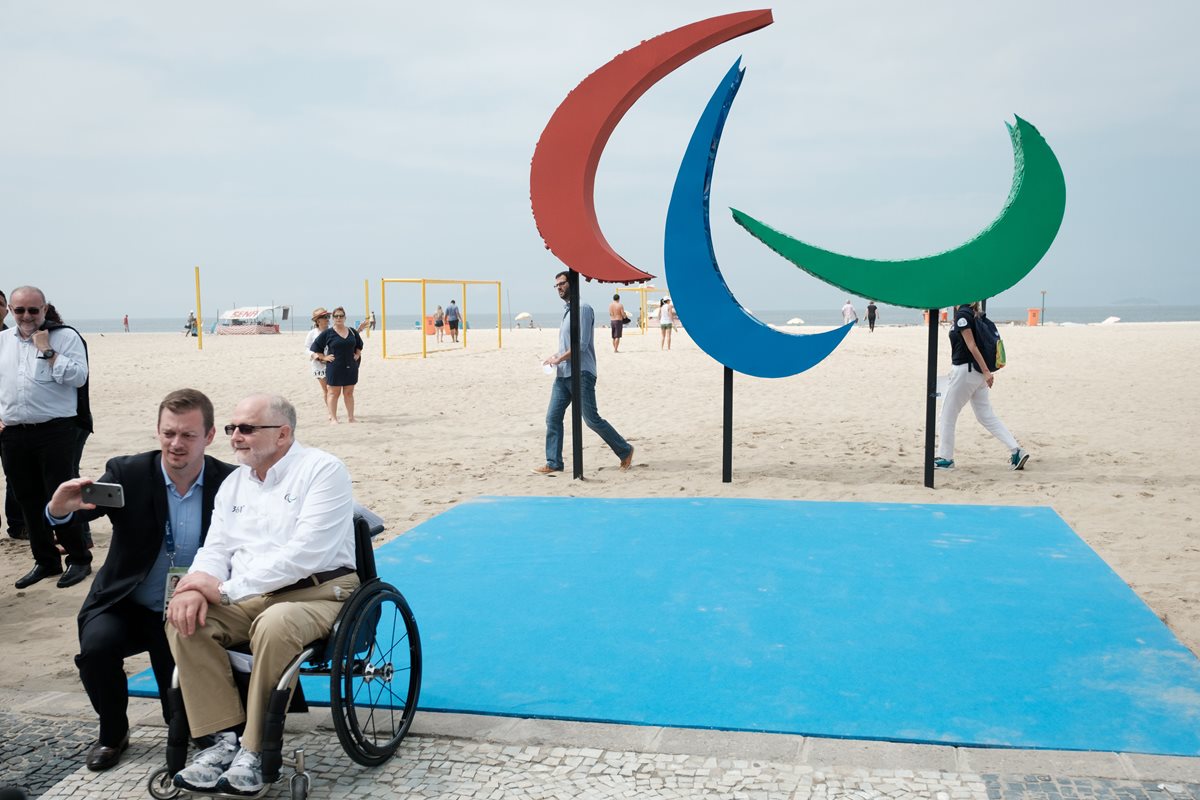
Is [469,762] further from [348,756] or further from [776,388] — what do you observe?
[776,388]

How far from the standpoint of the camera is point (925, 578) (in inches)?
210

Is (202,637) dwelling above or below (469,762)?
above

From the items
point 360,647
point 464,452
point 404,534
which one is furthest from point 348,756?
point 464,452

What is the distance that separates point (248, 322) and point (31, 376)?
57.1 m

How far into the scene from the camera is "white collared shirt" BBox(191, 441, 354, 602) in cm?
321

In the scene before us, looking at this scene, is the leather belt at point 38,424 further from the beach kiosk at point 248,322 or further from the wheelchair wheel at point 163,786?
the beach kiosk at point 248,322

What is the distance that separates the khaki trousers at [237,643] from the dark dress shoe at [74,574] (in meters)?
3.05

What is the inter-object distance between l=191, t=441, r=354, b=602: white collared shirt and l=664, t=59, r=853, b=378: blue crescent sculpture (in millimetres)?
5117

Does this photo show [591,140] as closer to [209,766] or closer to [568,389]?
[568,389]

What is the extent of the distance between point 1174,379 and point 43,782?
17.7 metres

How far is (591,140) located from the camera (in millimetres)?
8000

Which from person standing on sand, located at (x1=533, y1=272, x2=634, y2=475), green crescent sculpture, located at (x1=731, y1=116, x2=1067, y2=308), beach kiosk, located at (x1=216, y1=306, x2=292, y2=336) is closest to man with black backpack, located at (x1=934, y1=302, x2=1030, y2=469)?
green crescent sculpture, located at (x1=731, y1=116, x2=1067, y2=308)

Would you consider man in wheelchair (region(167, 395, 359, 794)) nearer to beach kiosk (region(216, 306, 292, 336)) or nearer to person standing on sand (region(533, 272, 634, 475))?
person standing on sand (region(533, 272, 634, 475))

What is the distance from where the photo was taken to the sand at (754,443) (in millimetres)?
6000
